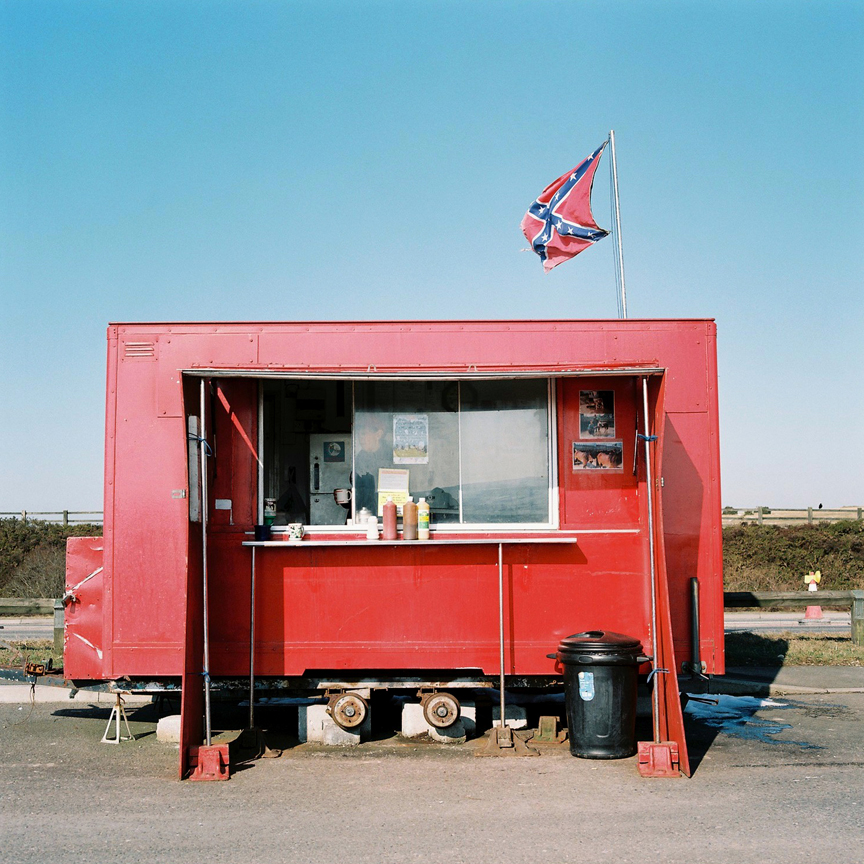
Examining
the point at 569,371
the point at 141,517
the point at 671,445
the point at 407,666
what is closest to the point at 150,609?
the point at 141,517

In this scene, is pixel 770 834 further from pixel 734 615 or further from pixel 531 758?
pixel 734 615

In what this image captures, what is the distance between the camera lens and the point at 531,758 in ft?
24.6

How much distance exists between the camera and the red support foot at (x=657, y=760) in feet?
22.5

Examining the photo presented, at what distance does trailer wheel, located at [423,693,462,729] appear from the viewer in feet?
25.9

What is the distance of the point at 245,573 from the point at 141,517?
1.00 meters

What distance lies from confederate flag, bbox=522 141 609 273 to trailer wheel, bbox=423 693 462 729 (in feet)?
17.3

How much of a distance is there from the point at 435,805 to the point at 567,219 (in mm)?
6898

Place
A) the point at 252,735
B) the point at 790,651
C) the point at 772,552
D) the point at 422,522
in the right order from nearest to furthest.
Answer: the point at 252,735 < the point at 422,522 < the point at 790,651 < the point at 772,552

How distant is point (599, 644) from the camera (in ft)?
23.9

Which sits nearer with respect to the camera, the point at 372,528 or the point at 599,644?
the point at 599,644

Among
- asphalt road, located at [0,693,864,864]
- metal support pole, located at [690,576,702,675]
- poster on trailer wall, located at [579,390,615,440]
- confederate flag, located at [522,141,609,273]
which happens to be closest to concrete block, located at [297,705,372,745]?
asphalt road, located at [0,693,864,864]

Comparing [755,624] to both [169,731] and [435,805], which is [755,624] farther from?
[435,805]

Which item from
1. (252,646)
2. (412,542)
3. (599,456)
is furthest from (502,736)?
(599,456)

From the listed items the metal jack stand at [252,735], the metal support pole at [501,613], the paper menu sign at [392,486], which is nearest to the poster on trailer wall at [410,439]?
the paper menu sign at [392,486]
